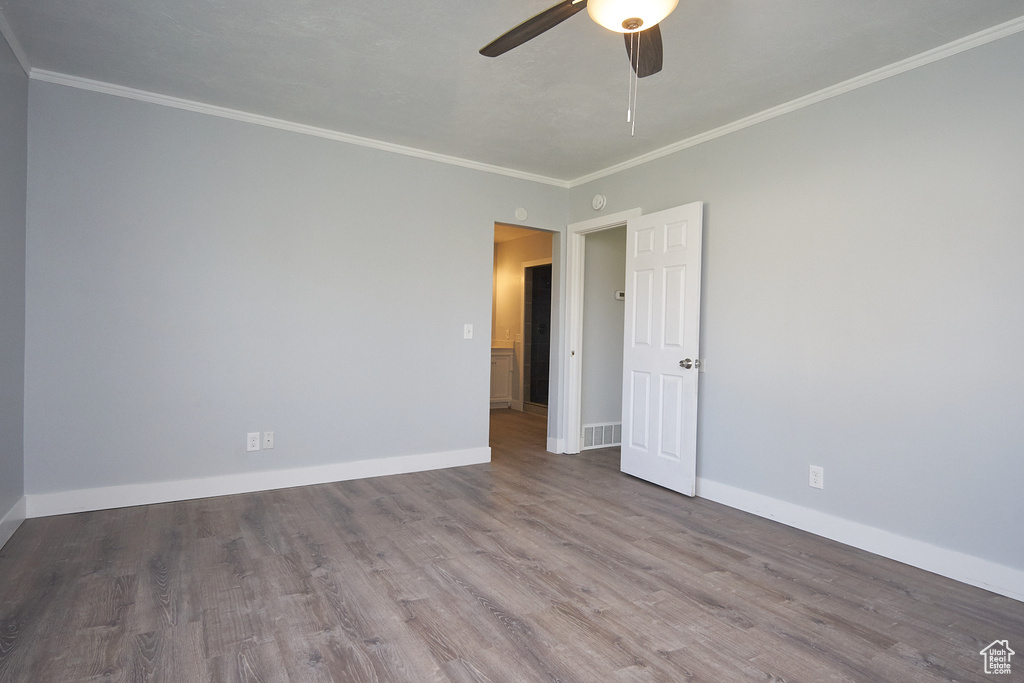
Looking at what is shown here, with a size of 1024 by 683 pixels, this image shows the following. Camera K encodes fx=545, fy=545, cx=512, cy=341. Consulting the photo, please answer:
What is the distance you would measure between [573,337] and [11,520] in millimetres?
4009

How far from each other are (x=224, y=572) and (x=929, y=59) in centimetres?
422

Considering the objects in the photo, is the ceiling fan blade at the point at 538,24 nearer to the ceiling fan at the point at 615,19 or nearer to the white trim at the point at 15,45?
the ceiling fan at the point at 615,19

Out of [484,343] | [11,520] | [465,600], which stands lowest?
[465,600]

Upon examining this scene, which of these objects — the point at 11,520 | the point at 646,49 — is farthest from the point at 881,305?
the point at 11,520

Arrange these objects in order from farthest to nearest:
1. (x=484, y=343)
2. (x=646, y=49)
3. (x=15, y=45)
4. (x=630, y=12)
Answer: (x=484, y=343) < (x=15, y=45) < (x=646, y=49) < (x=630, y=12)

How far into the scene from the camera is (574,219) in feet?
16.9

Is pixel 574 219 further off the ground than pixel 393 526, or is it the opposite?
→ pixel 574 219

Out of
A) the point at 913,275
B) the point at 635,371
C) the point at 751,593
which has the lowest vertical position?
the point at 751,593

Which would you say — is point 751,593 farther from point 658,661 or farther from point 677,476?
point 677,476

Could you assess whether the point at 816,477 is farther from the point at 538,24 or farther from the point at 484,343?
the point at 538,24

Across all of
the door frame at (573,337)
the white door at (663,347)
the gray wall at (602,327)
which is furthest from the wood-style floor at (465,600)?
the gray wall at (602,327)

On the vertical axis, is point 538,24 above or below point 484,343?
above

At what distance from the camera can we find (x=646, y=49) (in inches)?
78.5

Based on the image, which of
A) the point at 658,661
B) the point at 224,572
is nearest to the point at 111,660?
the point at 224,572
